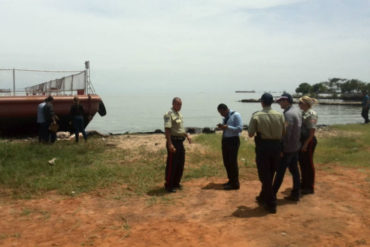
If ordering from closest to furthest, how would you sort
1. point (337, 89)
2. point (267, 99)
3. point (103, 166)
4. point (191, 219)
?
1. point (191, 219)
2. point (267, 99)
3. point (103, 166)
4. point (337, 89)

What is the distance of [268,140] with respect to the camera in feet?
15.4

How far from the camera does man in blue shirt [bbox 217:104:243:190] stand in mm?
5738

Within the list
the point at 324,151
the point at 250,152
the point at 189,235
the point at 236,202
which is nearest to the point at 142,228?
the point at 189,235

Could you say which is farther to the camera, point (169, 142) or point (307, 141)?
point (169, 142)

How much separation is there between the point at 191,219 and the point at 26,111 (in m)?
9.71

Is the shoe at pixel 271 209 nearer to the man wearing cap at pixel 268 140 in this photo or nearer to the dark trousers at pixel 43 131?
the man wearing cap at pixel 268 140

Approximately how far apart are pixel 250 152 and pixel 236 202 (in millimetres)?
4640

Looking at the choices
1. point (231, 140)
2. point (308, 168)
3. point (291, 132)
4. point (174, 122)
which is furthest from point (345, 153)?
point (174, 122)

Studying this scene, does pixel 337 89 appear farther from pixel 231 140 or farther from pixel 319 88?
pixel 231 140

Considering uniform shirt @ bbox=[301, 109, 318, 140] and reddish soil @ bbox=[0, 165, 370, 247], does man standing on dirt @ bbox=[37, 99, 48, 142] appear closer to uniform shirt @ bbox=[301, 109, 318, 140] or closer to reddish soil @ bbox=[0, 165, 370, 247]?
reddish soil @ bbox=[0, 165, 370, 247]

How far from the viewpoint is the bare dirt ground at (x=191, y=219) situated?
3855 millimetres

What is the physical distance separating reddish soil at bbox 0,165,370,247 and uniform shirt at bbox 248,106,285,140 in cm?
110

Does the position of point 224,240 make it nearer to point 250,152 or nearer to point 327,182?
point 327,182

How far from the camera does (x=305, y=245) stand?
3.67m
